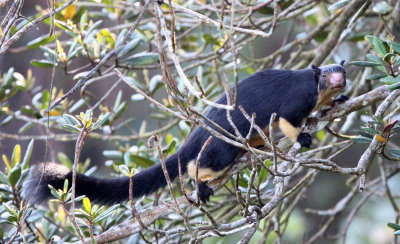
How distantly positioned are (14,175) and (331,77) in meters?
1.44

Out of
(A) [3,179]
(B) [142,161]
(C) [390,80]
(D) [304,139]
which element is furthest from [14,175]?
(C) [390,80]

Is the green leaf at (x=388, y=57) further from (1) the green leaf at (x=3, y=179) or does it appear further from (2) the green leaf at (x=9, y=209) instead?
Answer: (1) the green leaf at (x=3, y=179)

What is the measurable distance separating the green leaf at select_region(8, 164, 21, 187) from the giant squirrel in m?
0.25

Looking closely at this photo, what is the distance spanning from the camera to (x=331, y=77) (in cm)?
244

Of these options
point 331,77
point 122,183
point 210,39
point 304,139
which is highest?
point 210,39

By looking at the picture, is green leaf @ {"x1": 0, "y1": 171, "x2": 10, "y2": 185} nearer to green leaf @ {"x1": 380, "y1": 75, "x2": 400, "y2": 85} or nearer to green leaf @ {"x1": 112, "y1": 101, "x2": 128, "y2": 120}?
green leaf @ {"x1": 112, "y1": 101, "x2": 128, "y2": 120}

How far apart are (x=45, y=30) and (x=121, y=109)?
8.68 feet

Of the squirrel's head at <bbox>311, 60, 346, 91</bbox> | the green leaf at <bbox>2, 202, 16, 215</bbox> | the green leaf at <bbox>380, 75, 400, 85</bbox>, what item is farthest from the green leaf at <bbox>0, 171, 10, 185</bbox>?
the green leaf at <bbox>380, 75, 400, 85</bbox>

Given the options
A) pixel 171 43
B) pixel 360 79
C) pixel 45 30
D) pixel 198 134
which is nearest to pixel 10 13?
pixel 171 43

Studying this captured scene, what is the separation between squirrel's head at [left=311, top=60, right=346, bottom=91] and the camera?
95.0 inches

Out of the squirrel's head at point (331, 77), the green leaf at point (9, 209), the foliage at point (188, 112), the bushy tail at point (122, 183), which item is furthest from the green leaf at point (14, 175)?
the squirrel's head at point (331, 77)

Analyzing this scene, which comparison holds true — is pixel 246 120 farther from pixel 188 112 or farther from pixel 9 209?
pixel 9 209

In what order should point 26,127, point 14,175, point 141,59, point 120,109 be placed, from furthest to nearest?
1. point 26,127
2. point 120,109
3. point 141,59
4. point 14,175

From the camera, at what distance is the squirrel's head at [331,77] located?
95.0 inches
